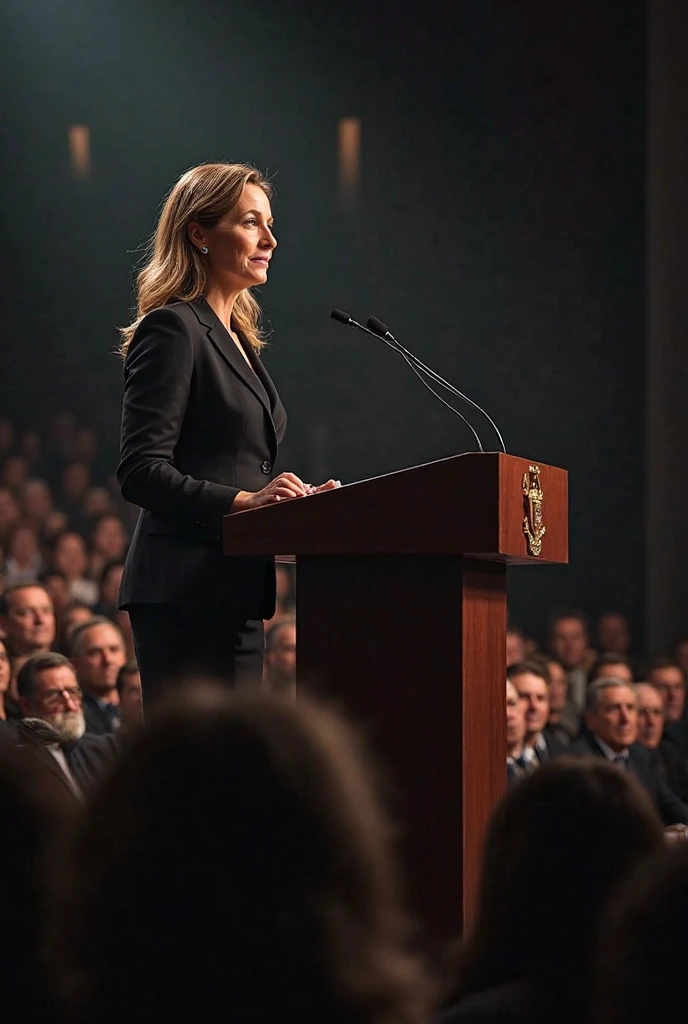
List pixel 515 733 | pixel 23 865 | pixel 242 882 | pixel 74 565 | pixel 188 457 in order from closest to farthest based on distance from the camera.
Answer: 1. pixel 242 882
2. pixel 23 865
3. pixel 188 457
4. pixel 515 733
5. pixel 74 565

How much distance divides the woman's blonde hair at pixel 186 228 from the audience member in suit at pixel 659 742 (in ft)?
14.0

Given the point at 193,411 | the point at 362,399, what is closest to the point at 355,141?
the point at 362,399

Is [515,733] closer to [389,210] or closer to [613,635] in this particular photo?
[613,635]

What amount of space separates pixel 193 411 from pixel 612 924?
151cm

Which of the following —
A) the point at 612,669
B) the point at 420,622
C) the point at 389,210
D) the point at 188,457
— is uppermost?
the point at 389,210

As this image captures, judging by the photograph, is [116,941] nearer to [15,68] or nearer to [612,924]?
[612,924]

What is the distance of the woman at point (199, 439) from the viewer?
219 cm

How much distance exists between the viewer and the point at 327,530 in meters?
2.06

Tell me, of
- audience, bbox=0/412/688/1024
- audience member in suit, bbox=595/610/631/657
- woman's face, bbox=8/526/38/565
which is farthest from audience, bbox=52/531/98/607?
audience member in suit, bbox=595/610/631/657

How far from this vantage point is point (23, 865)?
978 mm

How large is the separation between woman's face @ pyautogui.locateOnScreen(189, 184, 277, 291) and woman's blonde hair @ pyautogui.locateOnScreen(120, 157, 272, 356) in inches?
0.5

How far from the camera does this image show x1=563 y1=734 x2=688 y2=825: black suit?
5.60 meters

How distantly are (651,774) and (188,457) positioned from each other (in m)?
4.08

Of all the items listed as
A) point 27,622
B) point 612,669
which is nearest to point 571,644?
point 612,669
